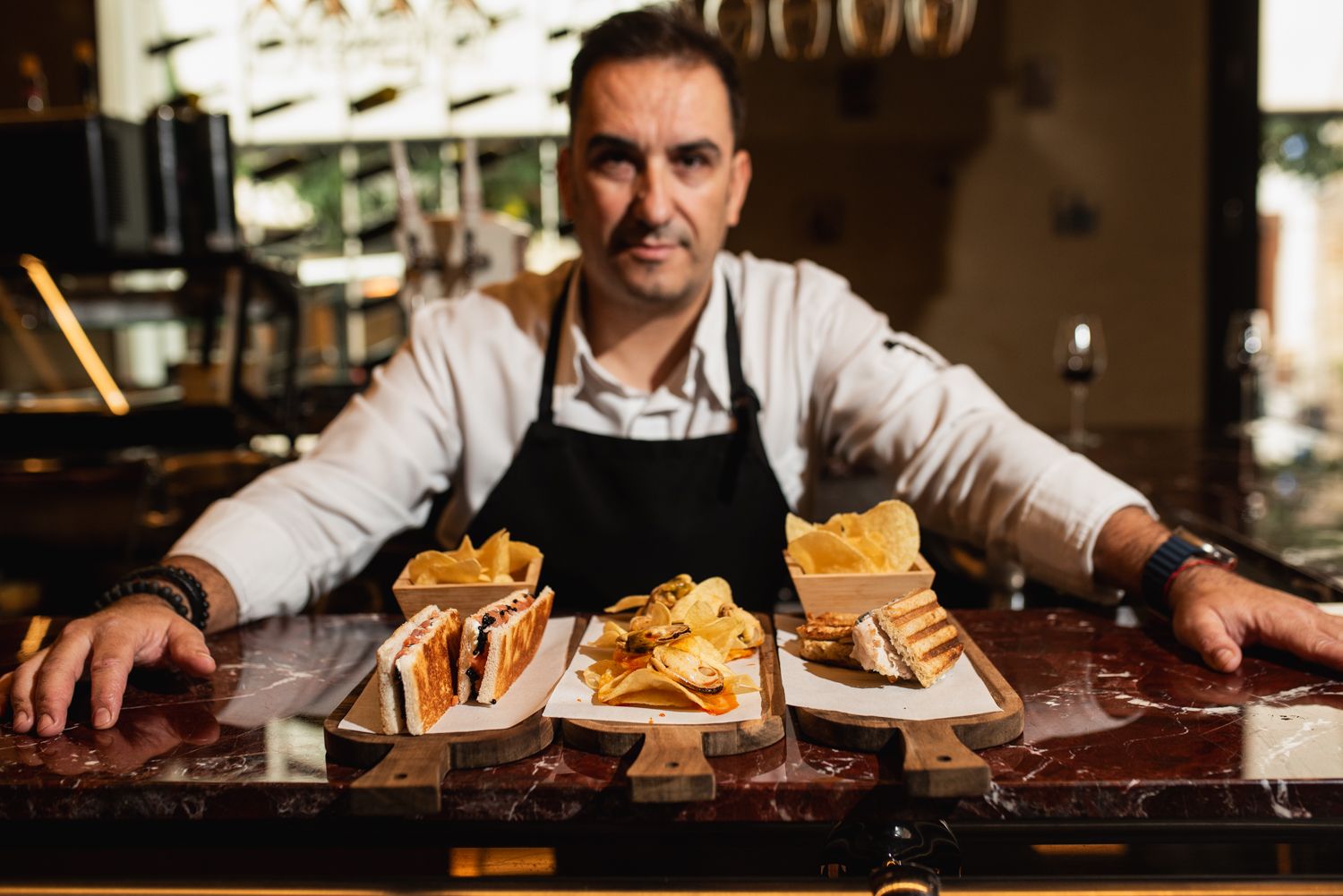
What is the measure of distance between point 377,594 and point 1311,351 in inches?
164

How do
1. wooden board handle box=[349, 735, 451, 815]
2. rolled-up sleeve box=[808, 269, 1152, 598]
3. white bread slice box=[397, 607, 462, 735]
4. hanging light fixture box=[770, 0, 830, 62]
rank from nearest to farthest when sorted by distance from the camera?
wooden board handle box=[349, 735, 451, 815] → white bread slice box=[397, 607, 462, 735] → rolled-up sleeve box=[808, 269, 1152, 598] → hanging light fixture box=[770, 0, 830, 62]

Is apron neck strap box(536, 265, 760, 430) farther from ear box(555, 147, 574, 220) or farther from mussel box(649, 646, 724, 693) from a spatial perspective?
mussel box(649, 646, 724, 693)

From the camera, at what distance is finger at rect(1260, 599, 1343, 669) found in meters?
1.17

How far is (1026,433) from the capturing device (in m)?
1.64

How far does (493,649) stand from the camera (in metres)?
1.05

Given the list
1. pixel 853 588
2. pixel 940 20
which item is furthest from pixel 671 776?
pixel 940 20

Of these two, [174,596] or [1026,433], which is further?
[1026,433]

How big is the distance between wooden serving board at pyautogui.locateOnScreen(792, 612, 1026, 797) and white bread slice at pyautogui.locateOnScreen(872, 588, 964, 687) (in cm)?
5

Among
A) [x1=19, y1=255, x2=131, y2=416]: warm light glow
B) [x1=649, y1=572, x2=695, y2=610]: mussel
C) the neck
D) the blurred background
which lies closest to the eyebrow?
the neck

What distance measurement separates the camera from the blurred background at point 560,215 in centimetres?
266

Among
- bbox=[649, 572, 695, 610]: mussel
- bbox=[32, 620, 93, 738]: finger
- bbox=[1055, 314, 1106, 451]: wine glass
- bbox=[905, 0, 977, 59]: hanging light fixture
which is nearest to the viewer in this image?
bbox=[32, 620, 93, 738]: finger

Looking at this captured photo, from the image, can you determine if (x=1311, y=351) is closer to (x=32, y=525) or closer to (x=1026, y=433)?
(x=1026, y=433)

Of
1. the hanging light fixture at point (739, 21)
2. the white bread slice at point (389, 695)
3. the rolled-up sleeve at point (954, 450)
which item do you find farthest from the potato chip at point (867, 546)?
the hanging light fixture at point (739, 21)

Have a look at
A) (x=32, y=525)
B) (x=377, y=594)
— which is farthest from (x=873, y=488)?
(x=32, y=525)
